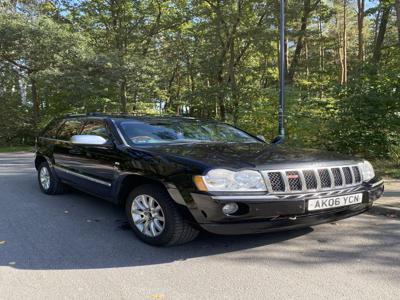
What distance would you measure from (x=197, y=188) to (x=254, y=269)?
90 centimetres

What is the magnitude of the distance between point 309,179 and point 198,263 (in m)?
1.36

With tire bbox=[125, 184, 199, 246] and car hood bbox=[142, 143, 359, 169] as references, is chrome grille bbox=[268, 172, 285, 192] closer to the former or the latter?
car hood bbox=[142, 143, 359, 169]

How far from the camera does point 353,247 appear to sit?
412 cm

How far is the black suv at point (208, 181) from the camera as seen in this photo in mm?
3625

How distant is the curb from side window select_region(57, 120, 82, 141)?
14.8 ft

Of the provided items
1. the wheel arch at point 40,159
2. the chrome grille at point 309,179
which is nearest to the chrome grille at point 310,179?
the chrome grille at point 309,179

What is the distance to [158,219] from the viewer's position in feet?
13.5

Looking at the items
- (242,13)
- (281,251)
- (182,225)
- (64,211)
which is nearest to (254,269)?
(281,251)

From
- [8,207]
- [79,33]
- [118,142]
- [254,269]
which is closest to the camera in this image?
[254,269]

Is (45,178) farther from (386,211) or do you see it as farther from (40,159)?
(386,211)

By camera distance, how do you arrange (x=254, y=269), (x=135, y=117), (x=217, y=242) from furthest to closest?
(x=135, y=117) < (x=217, y=242) < (x=254, y=269)

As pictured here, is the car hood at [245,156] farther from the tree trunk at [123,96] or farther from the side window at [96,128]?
the tree trunk at [123,96]

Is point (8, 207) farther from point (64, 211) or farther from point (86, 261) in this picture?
point (86, 261)

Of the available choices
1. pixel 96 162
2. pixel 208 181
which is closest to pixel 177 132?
pixel 96 162
